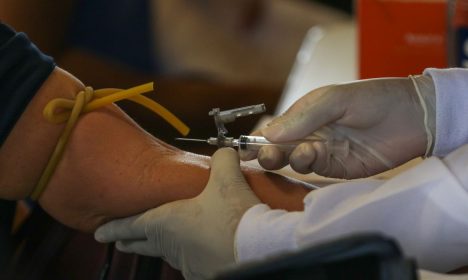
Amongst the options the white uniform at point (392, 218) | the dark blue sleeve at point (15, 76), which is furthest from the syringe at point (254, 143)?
the dark blue sleeve at point (15, 76)

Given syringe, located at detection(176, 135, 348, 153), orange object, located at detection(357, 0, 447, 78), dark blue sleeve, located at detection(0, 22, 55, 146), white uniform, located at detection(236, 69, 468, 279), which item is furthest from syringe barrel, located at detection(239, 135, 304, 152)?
orange object, located at detection(357, 0, 447, 78)

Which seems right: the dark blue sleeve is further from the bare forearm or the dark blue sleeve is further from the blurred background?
the blurred background

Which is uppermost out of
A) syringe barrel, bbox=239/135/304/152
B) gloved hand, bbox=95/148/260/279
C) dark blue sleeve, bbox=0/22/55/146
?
dark blue sleeve, bbox=0/22/55/146

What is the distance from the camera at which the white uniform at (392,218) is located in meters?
0.79

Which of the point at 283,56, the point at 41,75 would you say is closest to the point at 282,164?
the point at 41,75

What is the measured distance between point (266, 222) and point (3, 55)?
41cm

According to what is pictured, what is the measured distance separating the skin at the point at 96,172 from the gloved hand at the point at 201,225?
1.5 inches

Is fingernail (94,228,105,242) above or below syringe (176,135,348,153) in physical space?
below

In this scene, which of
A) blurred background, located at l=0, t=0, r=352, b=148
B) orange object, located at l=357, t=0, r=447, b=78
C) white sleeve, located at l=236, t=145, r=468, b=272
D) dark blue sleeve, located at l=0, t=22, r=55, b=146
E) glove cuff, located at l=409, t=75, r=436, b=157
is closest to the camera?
white sleeve, located at l=236, t=145, r=468, b=272

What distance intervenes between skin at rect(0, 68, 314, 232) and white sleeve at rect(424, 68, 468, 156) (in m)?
0.21

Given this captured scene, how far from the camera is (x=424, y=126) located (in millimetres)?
1015

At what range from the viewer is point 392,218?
2.62ft

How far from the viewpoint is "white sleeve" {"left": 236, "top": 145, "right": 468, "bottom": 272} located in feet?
2.60

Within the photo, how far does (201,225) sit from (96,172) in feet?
0.63
